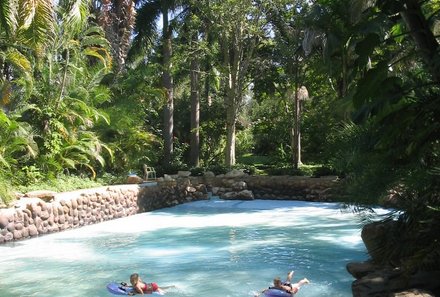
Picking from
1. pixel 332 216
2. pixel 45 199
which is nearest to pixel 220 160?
pixel 332 216

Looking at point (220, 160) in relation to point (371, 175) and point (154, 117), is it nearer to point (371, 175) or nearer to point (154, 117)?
point (154, 117)

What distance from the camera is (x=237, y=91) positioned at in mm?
21484

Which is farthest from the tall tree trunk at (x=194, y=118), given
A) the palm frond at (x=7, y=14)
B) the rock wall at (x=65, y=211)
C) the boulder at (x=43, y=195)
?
the palm frond at (x=7, y=14)

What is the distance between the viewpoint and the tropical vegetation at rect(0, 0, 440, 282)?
2414mm

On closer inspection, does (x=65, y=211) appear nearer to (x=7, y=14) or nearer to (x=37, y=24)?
(x=37, y=24)

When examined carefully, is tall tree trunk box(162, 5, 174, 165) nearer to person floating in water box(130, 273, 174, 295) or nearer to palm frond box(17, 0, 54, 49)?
palm frond box(17, 0, 54, 49)

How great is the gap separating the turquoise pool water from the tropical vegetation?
1.80m

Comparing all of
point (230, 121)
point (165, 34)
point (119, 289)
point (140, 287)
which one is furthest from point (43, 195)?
point (165, 34)

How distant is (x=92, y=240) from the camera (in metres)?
11.3

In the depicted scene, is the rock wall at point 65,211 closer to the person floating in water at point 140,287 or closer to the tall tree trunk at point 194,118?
the person floating in water at point 140,287

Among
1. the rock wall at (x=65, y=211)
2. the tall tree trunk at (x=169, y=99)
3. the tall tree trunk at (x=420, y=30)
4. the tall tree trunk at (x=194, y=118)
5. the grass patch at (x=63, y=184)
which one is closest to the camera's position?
the tall tree trunk at (x=420, y=30)

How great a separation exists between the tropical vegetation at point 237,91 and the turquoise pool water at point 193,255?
1.80m

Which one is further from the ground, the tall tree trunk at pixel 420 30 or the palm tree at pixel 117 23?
the palm tree at pixel 117 23

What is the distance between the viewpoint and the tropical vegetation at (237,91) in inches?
95.1
